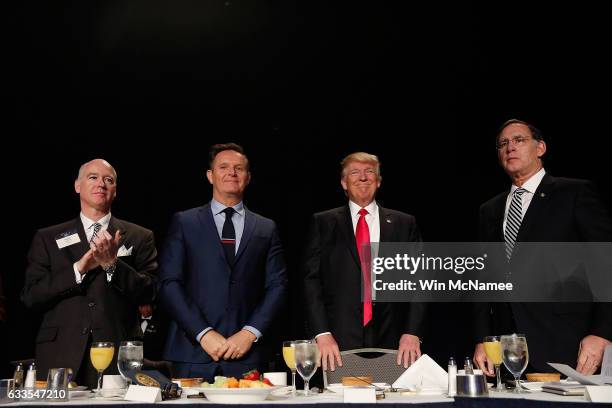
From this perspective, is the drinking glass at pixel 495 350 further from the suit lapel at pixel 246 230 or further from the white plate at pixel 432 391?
the suit lapel at pixel 246 230

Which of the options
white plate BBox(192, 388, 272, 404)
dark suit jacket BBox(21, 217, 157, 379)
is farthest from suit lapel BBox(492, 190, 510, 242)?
white plate BBox(192, 388, 272, 404)

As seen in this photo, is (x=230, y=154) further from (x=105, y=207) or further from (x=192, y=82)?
(x=192, y=82)

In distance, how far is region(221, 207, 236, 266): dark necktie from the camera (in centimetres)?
290

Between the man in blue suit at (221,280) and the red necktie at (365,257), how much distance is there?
1.38ft

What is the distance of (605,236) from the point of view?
8.98 ft

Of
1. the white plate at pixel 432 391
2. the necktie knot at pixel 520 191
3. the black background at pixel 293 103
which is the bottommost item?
the white plate at pixel 432 391

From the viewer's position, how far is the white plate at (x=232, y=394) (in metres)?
1.52

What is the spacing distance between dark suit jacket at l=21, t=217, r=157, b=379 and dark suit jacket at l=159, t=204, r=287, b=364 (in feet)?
0.57

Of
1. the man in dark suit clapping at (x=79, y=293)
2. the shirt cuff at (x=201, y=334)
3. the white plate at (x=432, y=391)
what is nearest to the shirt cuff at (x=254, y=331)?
the shirt cuff at (x=201, y=334)

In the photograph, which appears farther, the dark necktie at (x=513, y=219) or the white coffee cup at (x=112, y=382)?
the dark necktie at (x=513, y=219)

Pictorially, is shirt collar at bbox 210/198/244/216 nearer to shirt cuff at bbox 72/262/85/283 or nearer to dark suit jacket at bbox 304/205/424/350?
dark suit jacket at bbox 304/205/424/350

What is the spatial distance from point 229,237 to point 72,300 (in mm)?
750

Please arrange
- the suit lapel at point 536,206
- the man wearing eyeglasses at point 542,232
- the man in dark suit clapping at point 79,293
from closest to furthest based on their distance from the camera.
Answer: the man wearing eyeglasses at point 542,232, the man in dark suit clapping at point 79,293, the suit lapel at point 536,206

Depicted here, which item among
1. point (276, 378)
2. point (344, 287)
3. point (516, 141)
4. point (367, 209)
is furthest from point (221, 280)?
point (516, 141)
